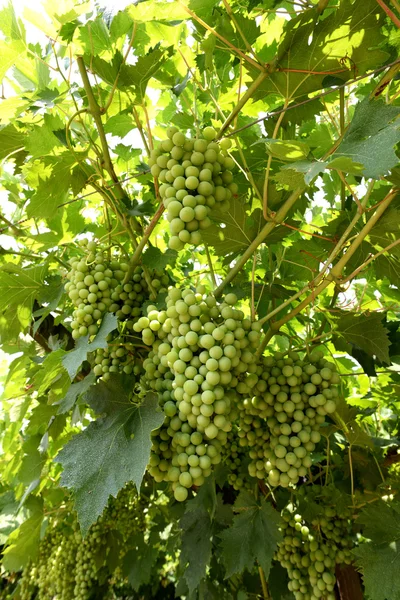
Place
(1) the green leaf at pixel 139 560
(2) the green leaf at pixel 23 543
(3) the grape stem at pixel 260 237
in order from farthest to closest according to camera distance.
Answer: (1) the green leaf at pixel 139 560 → (2) the green leaf at pixel 23 543 → (3) the grape stem at pixel 260 237

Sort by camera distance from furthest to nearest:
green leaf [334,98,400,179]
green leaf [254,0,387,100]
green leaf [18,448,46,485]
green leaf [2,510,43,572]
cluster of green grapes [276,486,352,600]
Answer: green leaf [2,510,43,572] < green leaf [18,448,46,485] < cluster of green grapes [276,486,352,600] < green leaf [254,0,387,100] < green leaf [334,98,400,179]

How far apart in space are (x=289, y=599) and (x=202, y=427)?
155 cm

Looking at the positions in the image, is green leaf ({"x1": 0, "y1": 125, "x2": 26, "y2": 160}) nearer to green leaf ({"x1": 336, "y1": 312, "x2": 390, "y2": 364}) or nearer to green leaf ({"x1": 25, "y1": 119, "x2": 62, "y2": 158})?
green leaf ({"x1": 25, "y1": 119, "x2": 62, "y2": 158})

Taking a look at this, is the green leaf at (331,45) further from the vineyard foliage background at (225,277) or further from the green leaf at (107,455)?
the green leaf at (107,455)

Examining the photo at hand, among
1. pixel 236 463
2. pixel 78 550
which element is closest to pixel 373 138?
pixel 236 463

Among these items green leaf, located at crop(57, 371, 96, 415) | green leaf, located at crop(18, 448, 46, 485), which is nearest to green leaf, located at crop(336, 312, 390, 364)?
green leaf, located at crop(57, 371, 96, 415)

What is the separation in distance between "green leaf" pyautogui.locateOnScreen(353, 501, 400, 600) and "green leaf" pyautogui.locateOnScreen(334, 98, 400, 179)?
113 centimetres

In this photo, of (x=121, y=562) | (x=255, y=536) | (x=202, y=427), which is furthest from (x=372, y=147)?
(x=121, y=562)

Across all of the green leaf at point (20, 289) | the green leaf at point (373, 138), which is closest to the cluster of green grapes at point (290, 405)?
the green leaf at point (373, 138)

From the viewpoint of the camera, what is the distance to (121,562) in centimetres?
277

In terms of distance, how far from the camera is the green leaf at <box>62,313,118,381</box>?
1199mm

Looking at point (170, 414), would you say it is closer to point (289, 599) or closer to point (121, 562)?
point (289, 599)

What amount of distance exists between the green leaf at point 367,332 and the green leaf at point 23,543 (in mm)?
2022

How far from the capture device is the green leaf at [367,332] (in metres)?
1.54
